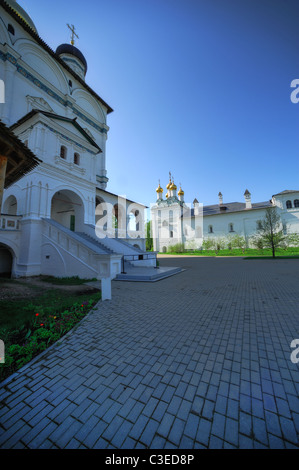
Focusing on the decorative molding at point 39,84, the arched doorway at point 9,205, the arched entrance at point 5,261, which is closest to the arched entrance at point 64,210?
the arched doorway at point 9,205

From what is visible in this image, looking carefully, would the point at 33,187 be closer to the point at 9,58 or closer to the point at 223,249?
the point at 9,58

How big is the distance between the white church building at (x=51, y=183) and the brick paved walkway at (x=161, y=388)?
6.62m

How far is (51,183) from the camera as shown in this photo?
42.4 feet

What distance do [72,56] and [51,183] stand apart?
23.1 m

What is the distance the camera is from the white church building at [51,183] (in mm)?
11219

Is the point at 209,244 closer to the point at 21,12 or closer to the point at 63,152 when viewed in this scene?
the point at 63,152

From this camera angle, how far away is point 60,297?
6539 mm

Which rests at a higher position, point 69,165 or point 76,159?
point 76,159

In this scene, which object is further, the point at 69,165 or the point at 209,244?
the point at 209,244

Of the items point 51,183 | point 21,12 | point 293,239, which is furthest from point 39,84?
point 293,239

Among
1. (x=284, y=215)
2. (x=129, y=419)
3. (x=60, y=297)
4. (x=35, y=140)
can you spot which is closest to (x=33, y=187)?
(x=35, y=140)

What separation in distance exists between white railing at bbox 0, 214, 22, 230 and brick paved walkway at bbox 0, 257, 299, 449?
1100cm

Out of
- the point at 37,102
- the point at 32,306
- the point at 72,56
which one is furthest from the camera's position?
the point at 72,56

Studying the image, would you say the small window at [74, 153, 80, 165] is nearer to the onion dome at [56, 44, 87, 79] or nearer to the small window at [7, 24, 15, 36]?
the small window at [7, 24, 15, 36]
